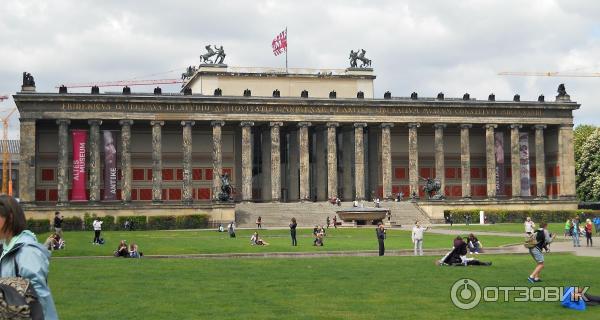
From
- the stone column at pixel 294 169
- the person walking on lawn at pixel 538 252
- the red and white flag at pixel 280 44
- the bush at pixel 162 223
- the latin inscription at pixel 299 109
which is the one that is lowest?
the bush at pixel 162 223

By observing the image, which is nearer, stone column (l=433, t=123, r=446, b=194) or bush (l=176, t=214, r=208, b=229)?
bush (l=176, t=214, r=208, b=229)

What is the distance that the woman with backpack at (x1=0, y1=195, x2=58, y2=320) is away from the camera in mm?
7941

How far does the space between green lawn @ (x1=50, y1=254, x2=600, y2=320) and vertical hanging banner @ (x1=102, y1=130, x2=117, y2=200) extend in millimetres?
56816

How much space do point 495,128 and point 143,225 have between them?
51005 millimetres

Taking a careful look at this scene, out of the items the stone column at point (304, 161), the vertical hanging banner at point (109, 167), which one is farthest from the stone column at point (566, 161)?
the vertical hanging banner at point (109, 167)

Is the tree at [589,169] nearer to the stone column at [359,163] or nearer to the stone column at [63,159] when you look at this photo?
the stone column at [359,163]

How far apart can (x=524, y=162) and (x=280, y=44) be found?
119 feet

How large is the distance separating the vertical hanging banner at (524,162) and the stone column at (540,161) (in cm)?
151

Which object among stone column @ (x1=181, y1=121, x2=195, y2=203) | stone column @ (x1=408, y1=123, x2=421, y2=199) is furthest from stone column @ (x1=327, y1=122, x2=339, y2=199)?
stone column @ (x1=181, y1=121, x2=195, y2=203)

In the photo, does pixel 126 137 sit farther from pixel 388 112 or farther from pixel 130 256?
pixel 130 256

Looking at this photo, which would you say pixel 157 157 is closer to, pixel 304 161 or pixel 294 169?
pixel 304 161

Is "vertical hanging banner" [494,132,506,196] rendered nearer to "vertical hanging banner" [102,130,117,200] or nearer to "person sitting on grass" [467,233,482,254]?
"vertical hanging banner" [102,130,117,200]

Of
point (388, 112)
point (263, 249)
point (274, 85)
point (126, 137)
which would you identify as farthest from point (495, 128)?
point (263, 249)

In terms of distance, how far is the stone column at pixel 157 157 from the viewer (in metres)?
94.6
